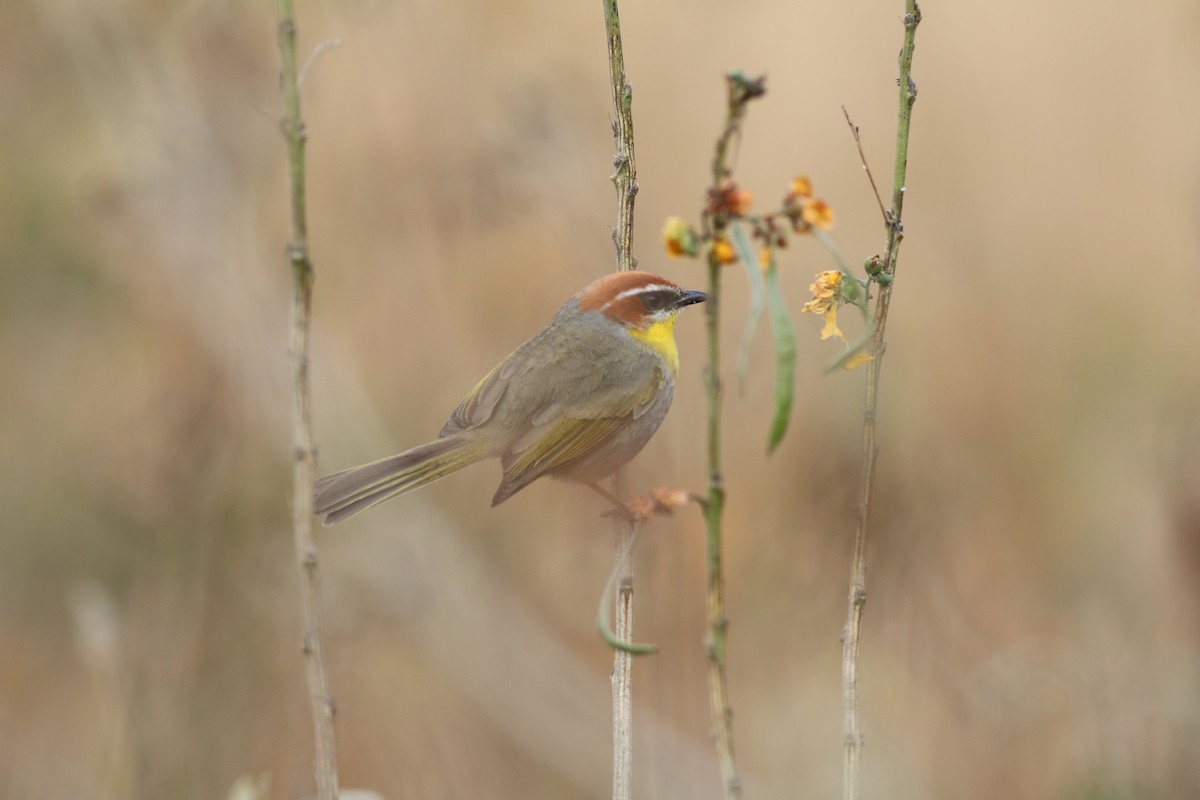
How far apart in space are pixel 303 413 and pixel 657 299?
6.58 ft

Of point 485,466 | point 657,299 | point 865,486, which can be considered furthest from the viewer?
point 485,466

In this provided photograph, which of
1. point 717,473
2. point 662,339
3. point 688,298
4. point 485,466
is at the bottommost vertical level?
point 485,466

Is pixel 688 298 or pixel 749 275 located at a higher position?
pixel 749 275

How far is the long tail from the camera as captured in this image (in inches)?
123

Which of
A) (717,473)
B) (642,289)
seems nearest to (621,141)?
(642,289)

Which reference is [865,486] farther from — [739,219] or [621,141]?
[621,141]

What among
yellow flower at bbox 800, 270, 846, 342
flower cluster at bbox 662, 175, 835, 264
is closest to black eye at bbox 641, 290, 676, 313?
yellow flower at bbox 800, 270, 846, 342

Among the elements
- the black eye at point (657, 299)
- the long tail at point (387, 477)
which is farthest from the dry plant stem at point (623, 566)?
the long tail at point (387, 477)

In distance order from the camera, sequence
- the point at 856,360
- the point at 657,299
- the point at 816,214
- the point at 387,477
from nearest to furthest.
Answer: the point at 816,214, the point at 856,360, the point at 387,477, the point at 657,299

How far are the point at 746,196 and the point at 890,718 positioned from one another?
4.02 meters

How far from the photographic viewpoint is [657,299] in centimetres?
383

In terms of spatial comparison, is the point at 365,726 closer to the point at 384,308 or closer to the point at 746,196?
the point at 384,308

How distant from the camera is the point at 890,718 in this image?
5.25 metres

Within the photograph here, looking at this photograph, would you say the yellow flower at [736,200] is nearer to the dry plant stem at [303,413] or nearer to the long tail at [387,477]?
the dry plant stem at [303,413]
